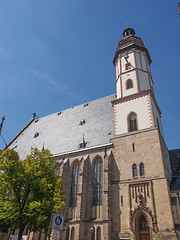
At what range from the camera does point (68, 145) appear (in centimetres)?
2488

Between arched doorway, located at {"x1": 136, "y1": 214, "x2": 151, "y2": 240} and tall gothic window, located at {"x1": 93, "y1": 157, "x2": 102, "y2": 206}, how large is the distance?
3.97m

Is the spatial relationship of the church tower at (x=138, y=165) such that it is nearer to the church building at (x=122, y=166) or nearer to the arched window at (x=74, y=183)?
the church building at (x=122, y=166)

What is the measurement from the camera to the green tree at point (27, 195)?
1406 cm

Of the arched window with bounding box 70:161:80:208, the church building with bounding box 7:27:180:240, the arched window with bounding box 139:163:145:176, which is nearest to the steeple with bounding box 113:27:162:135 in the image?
the church building with bounding box 7:27:180:240

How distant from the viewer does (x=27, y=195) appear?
50.4 feet

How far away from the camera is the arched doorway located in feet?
51.5

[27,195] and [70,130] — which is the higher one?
[70,130]

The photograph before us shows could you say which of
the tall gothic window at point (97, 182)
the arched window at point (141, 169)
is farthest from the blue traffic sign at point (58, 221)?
the tall gothic window at point (97, 182)

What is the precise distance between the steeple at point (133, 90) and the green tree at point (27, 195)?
9406 mm

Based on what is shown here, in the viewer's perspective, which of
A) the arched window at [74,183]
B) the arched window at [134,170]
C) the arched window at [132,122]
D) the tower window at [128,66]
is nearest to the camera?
the arched window at [134,170]

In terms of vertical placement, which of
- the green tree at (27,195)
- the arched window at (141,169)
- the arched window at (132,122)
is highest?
the arched window at (132,122)

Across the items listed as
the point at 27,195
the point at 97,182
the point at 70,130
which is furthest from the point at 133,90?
the point at 27,195

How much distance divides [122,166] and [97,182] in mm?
3045

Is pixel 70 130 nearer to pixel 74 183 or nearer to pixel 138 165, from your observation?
pixel 74 183
